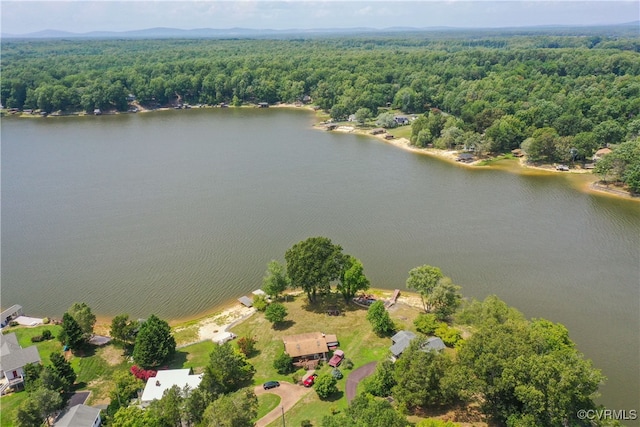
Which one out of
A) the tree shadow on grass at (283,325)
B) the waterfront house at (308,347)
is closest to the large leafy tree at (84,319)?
the tree shadow on grass at (283,325)

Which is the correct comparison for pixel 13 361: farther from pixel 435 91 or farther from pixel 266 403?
pixel 435 91

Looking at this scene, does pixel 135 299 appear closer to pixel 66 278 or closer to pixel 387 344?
pixel 66 278

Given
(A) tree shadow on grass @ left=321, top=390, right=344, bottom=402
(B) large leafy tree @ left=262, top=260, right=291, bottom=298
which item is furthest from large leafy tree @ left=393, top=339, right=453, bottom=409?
(B) large leafy tree @ left=262, top=260, right=291, bottom=298

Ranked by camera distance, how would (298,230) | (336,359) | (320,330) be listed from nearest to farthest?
(336,359)
(320,330)
(298,230)

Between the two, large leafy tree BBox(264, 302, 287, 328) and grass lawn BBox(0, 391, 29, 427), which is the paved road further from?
grass lawn BBox(0, 391, 29, 427)

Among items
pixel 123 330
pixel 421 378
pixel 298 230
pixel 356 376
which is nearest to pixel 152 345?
pixel 123 330

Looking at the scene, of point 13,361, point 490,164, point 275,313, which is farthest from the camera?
point 490,164

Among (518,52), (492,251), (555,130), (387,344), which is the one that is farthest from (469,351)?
(518,52)
